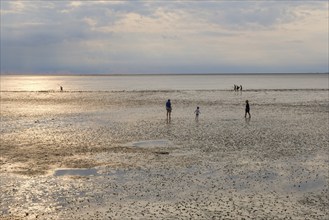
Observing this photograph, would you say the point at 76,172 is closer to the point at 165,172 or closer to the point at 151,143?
the point at 165,172

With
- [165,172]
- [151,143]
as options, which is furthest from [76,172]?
[151,143]

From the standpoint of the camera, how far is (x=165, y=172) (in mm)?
20156

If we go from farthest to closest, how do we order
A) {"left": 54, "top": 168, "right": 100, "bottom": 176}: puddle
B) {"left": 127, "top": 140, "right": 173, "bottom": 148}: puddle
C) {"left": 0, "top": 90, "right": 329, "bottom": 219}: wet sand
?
1. {"left": 127, "top": 140, "right": 173, "bottom": 148}: puddle
2. {"left": 54, "top": 168, "right": 100, "bottom": 176}: puddle
3. {"left": 0, "top": 90, "right": 329, "bottom": 219}: wet sand

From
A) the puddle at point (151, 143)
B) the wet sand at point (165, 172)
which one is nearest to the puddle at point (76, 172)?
the wet sand at point (165, 172)

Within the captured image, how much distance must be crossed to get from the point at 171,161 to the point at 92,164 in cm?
452

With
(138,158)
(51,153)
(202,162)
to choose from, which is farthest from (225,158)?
(51,153)

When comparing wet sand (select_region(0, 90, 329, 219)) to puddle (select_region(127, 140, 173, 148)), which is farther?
puddle (select_region(127, 140, 173, 148))

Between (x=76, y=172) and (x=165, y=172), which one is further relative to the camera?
(x=76, y=172)

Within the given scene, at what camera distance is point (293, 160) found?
2267 centimetres

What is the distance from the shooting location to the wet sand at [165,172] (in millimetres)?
14992

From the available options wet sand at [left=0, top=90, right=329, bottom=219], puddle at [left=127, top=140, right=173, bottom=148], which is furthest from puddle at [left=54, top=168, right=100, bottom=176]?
puddle at [left=127, top=140, right=173, bottom=148]

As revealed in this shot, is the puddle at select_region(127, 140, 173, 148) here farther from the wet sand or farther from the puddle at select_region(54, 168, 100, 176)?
the puddle at select_region(54, 168, 100, 176)

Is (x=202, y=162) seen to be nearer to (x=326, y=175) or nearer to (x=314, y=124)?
(x=326, y=175)

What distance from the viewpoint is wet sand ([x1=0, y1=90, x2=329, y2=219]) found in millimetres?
14992
